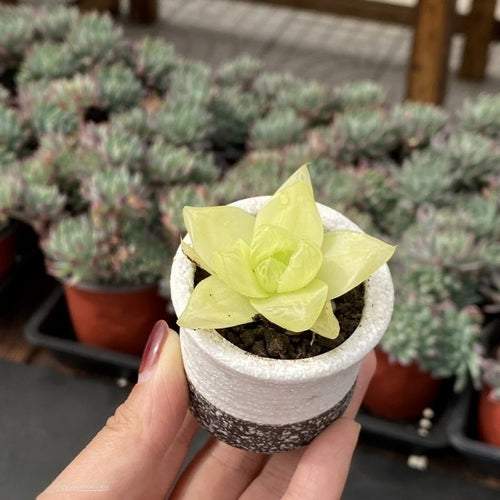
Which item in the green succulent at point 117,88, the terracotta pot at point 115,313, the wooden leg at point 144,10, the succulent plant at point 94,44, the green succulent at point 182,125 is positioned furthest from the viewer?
the wooden leg at point 144,10

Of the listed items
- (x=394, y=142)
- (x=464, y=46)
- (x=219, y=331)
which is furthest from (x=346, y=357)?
(x=464, y=46)

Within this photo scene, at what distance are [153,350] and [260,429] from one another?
140 millimetres

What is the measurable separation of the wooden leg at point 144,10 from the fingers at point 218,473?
84.9 inches

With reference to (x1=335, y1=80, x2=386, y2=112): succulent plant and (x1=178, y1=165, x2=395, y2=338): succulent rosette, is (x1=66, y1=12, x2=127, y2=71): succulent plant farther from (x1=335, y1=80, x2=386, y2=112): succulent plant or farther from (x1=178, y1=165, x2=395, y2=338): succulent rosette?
(x1=178, y1=165, x2=395, y2=338): succulent rosette

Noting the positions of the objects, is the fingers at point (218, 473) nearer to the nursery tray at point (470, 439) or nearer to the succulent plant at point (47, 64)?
the nursery tray at point (470, 439)

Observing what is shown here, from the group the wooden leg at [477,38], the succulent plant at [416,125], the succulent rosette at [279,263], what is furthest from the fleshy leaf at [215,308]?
the wooden leg at [477,38]

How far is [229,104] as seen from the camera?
A: 137 centimetres

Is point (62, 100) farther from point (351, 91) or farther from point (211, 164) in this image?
point (351, 91)

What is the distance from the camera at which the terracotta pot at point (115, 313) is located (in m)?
1.10

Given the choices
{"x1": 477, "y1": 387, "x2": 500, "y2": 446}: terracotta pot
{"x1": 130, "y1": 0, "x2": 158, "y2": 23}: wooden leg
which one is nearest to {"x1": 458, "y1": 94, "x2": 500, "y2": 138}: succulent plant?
{"x1": 477, "y1": 387, "x2": 500, "y2": 446}: terracotta pot

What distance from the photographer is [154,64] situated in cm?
145

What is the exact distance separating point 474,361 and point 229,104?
667 millimetres

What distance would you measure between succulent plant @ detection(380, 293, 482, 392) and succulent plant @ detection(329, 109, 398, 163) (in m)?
0.34

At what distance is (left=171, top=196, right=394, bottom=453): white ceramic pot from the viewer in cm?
57
